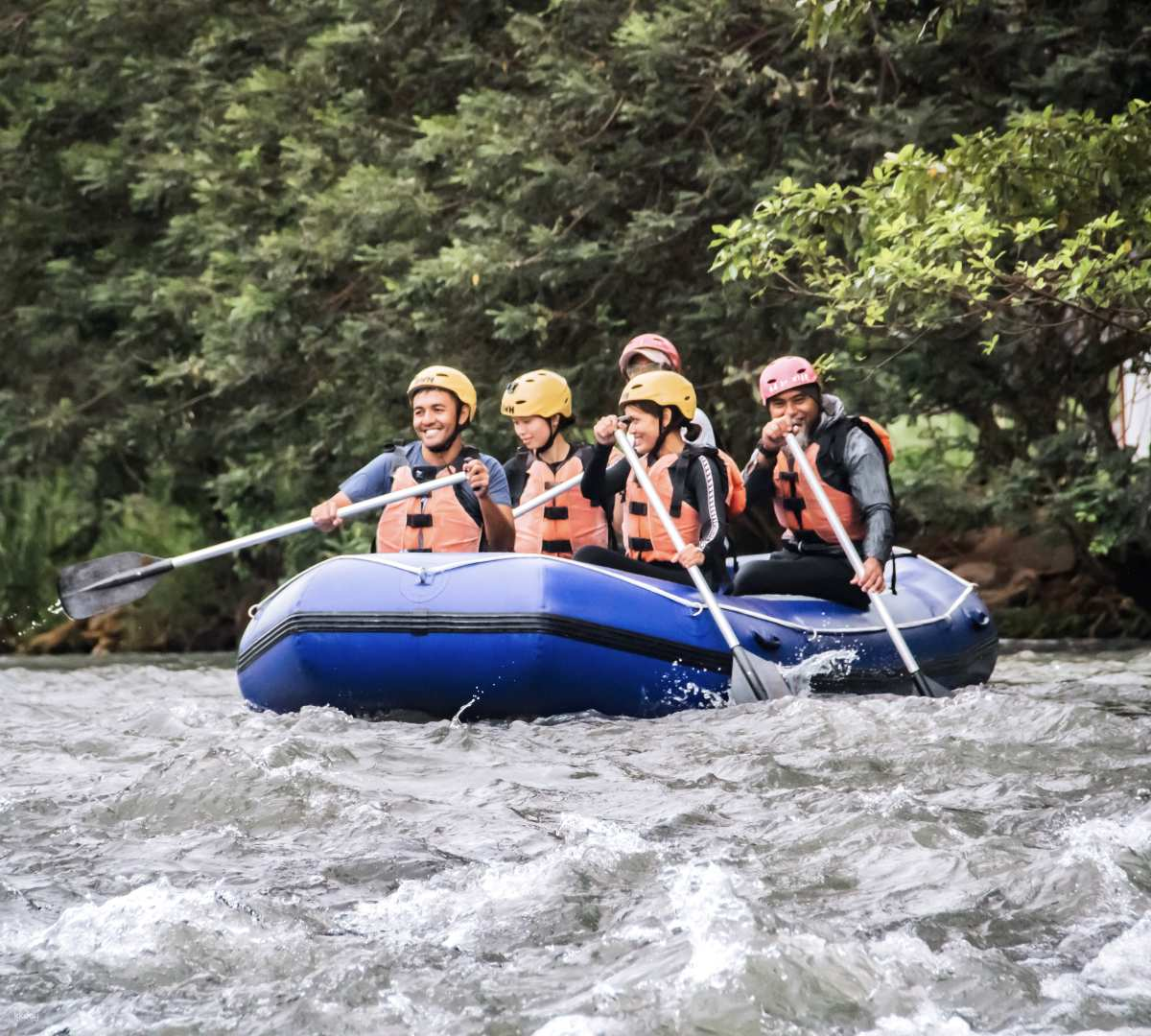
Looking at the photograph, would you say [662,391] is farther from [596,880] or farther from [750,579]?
[596,880]

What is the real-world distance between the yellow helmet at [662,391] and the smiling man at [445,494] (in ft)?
2.31

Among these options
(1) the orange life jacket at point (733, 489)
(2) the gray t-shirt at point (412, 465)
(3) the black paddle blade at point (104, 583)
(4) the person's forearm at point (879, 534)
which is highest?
(2) the gray t-shirt at point (412, 465)

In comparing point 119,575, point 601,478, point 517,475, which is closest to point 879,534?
point 601,478

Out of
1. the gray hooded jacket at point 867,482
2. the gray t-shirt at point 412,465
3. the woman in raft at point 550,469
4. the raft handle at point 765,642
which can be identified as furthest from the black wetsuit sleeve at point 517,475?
the raft handle at point 765,642

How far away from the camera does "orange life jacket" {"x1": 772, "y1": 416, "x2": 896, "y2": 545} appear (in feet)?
25.0

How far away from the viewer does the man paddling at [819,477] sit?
7531 mm

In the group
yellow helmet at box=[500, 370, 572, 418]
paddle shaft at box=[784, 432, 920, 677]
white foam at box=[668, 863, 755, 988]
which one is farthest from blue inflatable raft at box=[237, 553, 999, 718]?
white foam at box=[668, 863, 755, 988]

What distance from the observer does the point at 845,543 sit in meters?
7.26

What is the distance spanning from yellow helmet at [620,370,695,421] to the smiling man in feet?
2.31

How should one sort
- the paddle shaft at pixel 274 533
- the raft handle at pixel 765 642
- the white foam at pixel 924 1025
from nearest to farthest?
the white foam at pixel 924 1025, the raft handle at pixel 765 642, the paddle shaft at pixel 274 533

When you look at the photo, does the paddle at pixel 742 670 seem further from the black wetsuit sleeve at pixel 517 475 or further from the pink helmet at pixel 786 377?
the black wetsuit sleeve at pixel 517 475

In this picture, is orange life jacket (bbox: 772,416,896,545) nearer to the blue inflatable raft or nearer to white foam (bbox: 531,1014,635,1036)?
the blue inflatable raft

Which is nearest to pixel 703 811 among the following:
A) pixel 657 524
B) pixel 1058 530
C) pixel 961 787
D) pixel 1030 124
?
pixel 961 787

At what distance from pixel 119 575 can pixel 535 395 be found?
194 cm
